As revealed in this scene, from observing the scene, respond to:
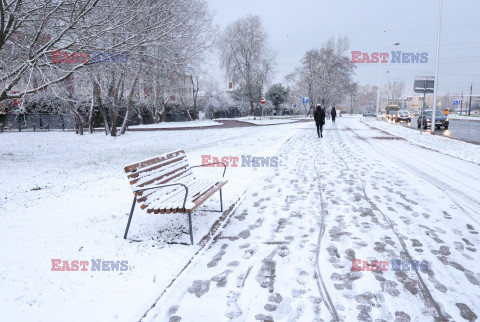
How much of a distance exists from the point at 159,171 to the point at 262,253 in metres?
1.90

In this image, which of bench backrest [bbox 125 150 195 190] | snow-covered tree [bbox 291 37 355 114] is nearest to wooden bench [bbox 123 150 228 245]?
bench backrest [bbox 125 150 195 190]

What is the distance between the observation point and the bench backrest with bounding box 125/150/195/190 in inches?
154

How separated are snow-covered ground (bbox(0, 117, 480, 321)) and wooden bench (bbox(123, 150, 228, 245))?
1.57 ft

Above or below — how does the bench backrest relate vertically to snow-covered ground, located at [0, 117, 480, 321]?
above

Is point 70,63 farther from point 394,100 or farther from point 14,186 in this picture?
point 394,100

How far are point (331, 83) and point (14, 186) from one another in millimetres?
48202

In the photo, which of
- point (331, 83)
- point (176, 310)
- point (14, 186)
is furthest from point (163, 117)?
point (176, 310)

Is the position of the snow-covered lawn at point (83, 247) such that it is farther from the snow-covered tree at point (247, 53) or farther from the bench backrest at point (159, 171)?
the snow-covered tree at point (247, 53)

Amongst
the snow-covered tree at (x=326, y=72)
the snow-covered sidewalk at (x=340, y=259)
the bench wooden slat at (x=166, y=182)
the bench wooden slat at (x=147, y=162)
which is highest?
the snow-covered tree at (x=326, y=72)

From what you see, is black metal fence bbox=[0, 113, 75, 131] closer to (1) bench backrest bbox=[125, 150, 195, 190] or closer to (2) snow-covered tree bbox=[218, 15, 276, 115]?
(2) snow-covered tree bbox=[218, 15, 276, 115]

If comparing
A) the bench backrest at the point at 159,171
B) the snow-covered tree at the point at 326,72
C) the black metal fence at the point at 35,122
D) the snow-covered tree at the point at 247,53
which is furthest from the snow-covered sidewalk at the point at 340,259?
the snow-covered tree at the point at 326,72

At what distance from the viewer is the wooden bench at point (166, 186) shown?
3750 millimetres

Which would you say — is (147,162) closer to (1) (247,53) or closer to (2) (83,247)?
(2) (83,247)

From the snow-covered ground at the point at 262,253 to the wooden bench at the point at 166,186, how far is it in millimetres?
479
